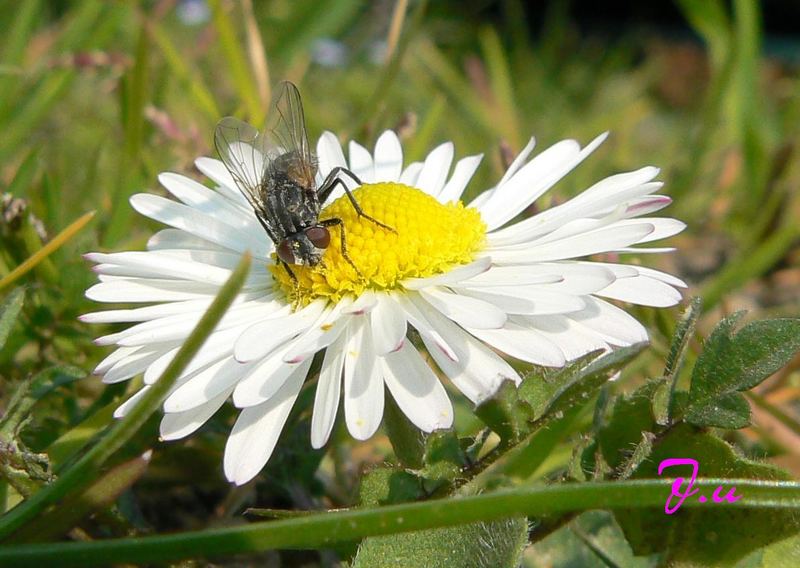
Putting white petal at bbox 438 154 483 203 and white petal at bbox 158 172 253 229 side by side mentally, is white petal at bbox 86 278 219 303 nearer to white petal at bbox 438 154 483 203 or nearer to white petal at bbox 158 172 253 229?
white petal at bbox 158 172 253 229

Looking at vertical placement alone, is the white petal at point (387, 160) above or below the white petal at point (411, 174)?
above

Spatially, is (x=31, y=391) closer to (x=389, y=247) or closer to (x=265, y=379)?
(x=265, y=379)

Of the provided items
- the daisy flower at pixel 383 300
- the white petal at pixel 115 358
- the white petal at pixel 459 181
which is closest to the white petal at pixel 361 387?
the daisy flower at pixel 383 300

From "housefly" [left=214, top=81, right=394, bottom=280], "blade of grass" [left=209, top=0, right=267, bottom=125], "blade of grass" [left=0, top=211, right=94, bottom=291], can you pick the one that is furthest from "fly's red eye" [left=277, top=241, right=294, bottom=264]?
"blade of grass" [left=209, top=0, right=267, bottom=125]

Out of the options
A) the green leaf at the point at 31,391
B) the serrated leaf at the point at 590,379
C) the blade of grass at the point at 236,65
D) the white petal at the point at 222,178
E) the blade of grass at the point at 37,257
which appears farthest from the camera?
the blade of grass at the point at 236,65

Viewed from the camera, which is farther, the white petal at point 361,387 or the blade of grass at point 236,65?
the blade of grass at point 236,65

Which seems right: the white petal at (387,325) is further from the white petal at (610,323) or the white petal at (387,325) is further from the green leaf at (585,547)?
the green leaf at (585,547)
